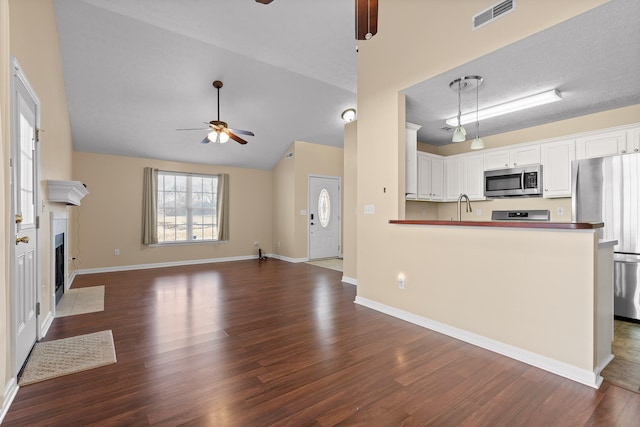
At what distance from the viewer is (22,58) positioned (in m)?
2.28

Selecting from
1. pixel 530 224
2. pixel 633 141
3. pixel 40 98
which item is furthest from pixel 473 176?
pixel 40 98

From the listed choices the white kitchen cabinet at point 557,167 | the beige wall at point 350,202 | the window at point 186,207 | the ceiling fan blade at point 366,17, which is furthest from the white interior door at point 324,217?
the ceiling fan blade at point 366,17

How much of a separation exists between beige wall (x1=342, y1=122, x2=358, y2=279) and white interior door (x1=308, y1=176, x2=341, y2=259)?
2.23 meters

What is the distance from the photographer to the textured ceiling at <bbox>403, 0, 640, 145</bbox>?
2.27 m

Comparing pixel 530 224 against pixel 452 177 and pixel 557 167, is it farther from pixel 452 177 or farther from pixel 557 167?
pixel 452 177

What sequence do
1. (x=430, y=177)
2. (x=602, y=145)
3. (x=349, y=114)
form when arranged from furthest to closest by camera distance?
(x=349, y=114)
(x=430, y=177)
(x=602, y=145)

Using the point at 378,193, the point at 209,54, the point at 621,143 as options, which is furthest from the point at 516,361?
the point at 209,54

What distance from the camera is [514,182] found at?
4.45 m

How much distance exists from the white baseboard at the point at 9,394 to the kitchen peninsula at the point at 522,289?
3203 millimetres

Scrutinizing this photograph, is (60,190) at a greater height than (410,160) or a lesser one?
lesser

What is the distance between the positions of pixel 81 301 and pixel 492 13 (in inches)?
221

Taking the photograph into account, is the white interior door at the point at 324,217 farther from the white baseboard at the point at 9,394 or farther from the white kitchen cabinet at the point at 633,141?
the white baseboard at the point at 9,394

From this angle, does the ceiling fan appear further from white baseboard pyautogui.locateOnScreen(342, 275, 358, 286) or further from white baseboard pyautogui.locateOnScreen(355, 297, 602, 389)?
white baseboard pyautogui.locateOnScreen(355, 297, 602, 389)

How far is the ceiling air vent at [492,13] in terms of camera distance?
8.15 ft
